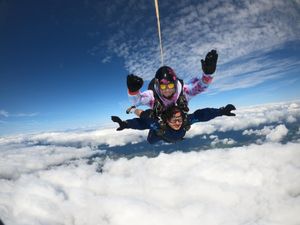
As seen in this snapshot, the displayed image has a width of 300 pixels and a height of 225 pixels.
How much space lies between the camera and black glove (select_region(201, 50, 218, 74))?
4379mm

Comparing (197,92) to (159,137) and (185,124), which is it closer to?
(185,124)

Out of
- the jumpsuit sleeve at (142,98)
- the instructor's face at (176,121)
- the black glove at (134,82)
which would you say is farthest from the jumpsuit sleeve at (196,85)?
the black glove at (134,82)

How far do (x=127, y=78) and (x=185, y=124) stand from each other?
8.32 ft

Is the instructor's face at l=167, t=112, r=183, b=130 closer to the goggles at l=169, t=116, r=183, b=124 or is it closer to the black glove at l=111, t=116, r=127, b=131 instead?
the goggles at l=169, t=116, r=183, b=124

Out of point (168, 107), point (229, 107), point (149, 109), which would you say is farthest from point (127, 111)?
point (229, 107)

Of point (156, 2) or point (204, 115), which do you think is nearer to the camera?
point (156, 2)

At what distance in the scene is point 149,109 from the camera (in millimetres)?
5977

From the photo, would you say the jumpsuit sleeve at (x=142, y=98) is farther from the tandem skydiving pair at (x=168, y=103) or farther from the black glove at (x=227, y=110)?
the black glove at (x=227, y=110)

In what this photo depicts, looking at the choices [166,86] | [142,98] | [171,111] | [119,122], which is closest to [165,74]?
[166,86]

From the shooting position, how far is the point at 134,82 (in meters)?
Answer: 4.44

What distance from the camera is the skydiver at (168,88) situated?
447 cm

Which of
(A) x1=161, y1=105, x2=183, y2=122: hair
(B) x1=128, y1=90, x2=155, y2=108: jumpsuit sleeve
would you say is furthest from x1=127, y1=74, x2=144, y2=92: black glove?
(A) x1=161, y1=105, x2=183, y2=122: hair

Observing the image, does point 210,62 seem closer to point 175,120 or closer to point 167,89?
point 167,89

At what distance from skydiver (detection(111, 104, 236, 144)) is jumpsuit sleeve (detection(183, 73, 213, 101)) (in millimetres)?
445
